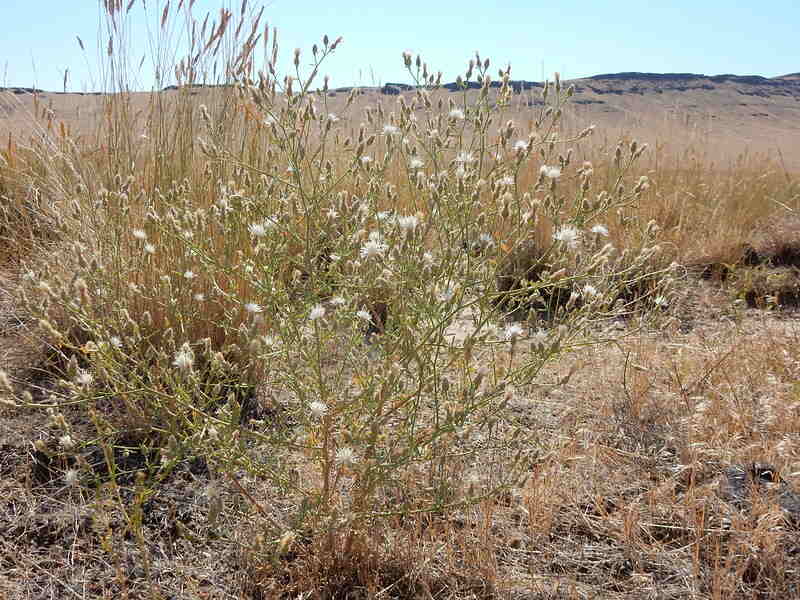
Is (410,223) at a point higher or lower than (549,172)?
lower

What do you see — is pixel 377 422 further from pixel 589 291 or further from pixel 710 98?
pixel 710 98

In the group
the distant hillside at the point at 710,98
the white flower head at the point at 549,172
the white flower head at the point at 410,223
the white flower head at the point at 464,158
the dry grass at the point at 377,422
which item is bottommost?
the dry grass at the point at 377,422

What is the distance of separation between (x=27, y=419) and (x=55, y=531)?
640 millimetres

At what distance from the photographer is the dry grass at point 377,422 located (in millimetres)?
1534

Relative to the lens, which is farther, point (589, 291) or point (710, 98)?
point (710, 98)

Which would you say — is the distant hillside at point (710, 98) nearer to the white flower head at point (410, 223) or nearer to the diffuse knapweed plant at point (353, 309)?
the diffuse knapweed plant at point (353, 309)

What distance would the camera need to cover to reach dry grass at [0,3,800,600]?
1534 millimetres

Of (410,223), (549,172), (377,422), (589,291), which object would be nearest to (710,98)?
(549,172)

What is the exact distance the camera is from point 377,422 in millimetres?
1479

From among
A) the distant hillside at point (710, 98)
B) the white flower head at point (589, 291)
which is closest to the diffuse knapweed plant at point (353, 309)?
the white flower head at point (589, 291)

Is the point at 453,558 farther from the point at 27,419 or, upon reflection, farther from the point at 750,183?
the point at 750,183

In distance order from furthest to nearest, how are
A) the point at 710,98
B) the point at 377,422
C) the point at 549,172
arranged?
1. the point at 710,98
2. the point at 549,172
3. the point at 377,422

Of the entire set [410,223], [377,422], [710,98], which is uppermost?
[710,98]

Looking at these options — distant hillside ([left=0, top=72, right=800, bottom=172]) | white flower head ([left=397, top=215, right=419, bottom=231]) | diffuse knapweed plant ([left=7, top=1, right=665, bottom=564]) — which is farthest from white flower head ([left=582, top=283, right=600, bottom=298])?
distant hillside ([left=0, top=72, right=800, bottom=172])
